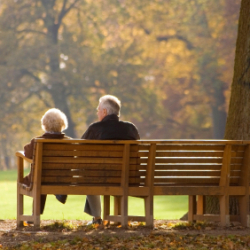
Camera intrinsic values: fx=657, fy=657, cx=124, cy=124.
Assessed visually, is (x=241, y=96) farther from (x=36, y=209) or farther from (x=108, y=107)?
(x=36, y=209)

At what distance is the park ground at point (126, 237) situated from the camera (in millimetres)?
5801

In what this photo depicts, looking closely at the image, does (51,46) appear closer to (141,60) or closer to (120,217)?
(141,60)

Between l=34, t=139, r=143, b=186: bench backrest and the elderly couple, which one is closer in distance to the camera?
l=34, t=139, r=143, b=186: bench backrest

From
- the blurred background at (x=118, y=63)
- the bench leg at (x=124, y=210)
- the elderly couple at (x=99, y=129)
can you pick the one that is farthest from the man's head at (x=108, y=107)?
the blurred background at (x=118, y=63)

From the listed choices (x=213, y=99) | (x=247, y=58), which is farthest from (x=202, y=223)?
(x=213, y=99)

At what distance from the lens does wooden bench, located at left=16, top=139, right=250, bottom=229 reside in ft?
22.4

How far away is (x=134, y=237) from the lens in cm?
617

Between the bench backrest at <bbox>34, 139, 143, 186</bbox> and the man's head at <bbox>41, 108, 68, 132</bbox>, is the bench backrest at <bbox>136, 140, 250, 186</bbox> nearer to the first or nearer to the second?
the bench backrest at <bbox>34, 139, 143, 186</bbox>

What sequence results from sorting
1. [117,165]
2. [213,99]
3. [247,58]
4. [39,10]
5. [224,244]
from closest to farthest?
[224,244] → [117,165] → [247,58] → [213,99] → [39,10]

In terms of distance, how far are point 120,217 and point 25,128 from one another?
122ft

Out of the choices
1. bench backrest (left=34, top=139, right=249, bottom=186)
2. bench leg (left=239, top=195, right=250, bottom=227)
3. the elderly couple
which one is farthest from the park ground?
bench backrest (left=34, top=139, right=249, bottom=186)

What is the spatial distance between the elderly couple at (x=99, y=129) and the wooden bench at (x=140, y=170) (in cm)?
19

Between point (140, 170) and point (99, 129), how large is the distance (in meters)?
0.63

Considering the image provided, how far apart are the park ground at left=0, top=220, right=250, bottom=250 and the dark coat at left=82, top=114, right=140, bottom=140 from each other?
968 millimetres
